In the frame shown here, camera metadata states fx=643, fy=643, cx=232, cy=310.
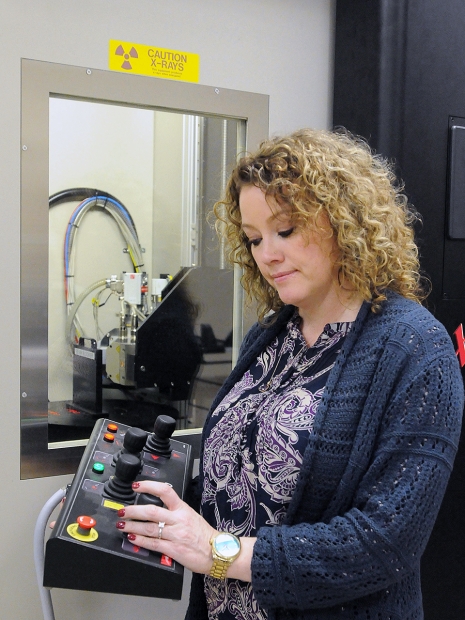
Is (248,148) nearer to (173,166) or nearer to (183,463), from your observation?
(173,166)

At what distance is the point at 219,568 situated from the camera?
93 centimetres

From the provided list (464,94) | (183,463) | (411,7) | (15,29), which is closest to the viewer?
(183,463)

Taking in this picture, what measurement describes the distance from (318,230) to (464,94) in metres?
1.09

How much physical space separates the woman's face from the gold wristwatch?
39cm

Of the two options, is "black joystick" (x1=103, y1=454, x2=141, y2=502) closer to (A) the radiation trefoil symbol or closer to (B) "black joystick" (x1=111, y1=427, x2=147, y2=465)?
(B) "black joystick" (x1=111, y1=427, x2=147, y2=465)

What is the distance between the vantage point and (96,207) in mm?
1778

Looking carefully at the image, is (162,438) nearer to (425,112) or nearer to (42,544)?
(42,544)

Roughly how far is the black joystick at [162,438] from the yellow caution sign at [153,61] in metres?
0.87

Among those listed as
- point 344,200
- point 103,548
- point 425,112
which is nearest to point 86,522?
point 103,548

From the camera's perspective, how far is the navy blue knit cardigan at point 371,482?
89 cm

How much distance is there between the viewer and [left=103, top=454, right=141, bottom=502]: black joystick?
3.19 ft

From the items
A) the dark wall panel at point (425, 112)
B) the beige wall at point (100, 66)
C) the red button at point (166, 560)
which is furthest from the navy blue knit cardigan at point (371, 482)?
the dark wall panel at point (425, 112)

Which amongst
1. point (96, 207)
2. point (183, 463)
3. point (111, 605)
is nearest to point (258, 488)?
point (183, 463)

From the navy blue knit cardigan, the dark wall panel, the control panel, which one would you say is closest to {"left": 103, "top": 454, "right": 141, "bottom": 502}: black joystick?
the control panel
